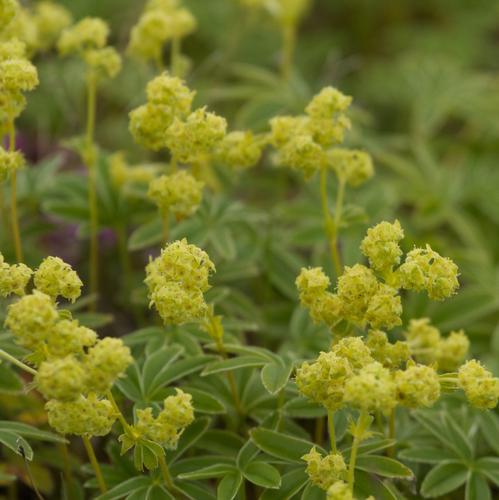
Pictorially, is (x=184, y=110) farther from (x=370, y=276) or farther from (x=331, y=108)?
(x=370, y=276)

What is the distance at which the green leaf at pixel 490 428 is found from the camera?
1.69 metres

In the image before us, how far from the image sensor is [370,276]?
1358 mm

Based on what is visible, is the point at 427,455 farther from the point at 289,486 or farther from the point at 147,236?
the point at 147,236

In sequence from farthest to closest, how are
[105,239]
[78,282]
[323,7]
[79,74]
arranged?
[323,7] → [79,74] → [105,239] → [78,282]

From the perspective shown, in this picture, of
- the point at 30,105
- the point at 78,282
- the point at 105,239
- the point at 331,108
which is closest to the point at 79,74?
the point at 30,105

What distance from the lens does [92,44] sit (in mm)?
1898

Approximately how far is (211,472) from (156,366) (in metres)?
0.26

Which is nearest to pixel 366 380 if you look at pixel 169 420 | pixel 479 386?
pixel 479 386

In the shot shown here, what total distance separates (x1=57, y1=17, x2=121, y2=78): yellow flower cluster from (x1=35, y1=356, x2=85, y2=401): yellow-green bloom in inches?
Result: 35.4

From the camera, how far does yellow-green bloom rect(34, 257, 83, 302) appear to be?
1.31m

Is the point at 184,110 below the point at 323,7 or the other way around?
below

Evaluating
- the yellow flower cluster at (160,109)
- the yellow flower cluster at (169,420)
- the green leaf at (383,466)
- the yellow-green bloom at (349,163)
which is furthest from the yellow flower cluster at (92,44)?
the green leaf at (383,466)

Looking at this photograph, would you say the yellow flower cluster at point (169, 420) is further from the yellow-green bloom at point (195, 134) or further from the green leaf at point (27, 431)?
the yellow-green bloom at point (195, 134)

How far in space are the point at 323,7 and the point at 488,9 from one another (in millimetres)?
781
